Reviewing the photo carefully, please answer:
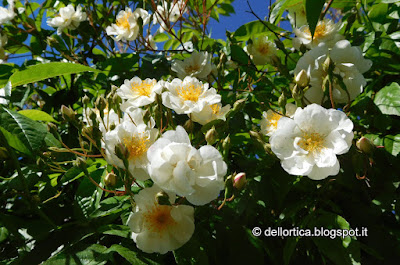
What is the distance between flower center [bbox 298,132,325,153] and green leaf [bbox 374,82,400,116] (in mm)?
324

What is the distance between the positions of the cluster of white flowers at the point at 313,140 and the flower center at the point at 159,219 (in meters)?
0.33

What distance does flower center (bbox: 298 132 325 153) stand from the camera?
0.93 meters

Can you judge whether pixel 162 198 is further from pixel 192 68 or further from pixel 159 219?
pixel 192 68

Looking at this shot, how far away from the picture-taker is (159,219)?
879 mm

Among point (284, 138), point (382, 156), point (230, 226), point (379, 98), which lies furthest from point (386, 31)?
point (230, 226)

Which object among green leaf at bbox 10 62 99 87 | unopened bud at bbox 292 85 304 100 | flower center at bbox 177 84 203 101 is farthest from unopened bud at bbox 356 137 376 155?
green leaf at bbox 10 62 99 87

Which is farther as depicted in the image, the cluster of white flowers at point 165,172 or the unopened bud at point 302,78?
the unopened bud at point 302,78

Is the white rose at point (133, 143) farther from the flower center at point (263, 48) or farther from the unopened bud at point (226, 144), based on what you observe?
the flower center at point (263, 48)

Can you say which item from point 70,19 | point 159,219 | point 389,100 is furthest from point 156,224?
point 70,19

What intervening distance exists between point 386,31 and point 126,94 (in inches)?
43.8

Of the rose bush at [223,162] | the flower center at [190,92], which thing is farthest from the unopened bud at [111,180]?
the flower center at [190,92]

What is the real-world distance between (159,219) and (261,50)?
3.00 feet

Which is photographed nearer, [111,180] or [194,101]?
[111,180]

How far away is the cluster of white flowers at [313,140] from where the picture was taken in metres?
0.88
